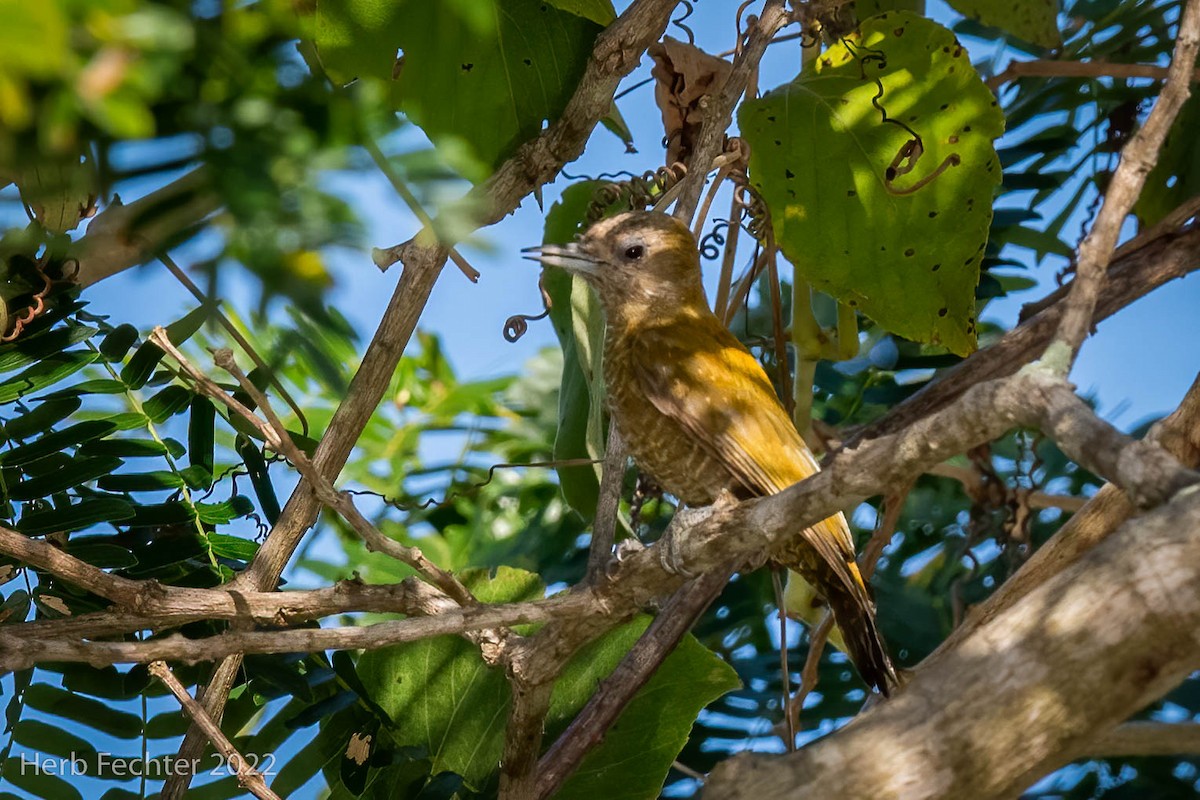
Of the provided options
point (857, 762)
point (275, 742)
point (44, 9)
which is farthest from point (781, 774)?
point (275, 742)

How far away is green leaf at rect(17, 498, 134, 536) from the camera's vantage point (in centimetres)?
173

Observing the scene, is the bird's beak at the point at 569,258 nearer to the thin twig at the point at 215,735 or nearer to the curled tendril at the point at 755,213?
the curled tendril at the point at 755,213

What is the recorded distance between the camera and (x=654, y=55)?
236 cm

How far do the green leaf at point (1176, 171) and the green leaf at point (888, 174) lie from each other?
79 centimetres

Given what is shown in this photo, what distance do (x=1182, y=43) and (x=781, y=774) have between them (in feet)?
3.10

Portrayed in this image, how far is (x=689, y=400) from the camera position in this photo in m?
2.31

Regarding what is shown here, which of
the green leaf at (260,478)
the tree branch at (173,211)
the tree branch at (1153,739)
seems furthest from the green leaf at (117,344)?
the tree branch at (1153,739)

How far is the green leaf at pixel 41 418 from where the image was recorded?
1780mm

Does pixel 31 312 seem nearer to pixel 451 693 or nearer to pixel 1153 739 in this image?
pixel 451 693

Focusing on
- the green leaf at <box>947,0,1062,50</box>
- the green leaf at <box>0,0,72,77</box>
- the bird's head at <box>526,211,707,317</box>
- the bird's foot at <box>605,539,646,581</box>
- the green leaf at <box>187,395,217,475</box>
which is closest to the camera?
the green leaf at <box>0,0,72,77</box>

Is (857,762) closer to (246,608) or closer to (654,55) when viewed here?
(246,608)

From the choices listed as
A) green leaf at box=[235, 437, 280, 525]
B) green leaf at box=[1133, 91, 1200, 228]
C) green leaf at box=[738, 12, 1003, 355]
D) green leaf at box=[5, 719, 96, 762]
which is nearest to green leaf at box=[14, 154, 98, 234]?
green leaf at box=[235, 437, 280, 525]

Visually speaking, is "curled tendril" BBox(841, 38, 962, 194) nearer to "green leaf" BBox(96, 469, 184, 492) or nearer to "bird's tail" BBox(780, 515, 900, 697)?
"bird's tail" BBox(780, 515, 900, 697)

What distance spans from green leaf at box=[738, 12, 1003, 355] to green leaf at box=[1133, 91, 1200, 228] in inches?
31.1
